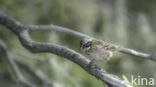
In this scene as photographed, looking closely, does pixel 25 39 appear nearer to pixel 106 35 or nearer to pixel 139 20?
pixel 106 35

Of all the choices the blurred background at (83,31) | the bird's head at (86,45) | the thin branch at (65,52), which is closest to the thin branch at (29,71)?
the blurred background at (83,31)

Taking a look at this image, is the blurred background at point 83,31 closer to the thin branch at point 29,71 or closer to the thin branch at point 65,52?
the thin branch at point 29,71

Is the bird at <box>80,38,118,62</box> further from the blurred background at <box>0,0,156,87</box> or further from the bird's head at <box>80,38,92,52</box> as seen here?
the blurred background at <box>0,0,156,87</box>

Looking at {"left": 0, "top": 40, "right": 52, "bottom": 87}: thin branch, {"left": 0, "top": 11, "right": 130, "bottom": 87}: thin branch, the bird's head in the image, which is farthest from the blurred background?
the bird's head

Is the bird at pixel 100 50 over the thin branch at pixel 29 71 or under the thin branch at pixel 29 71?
under

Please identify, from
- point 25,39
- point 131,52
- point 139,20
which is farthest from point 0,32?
point 139,20

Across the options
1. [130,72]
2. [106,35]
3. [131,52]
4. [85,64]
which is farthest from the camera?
[106,35]
